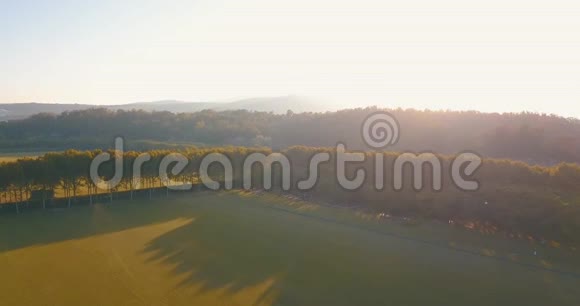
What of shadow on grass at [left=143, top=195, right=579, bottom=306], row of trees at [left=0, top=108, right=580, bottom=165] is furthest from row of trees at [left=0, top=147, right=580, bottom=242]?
row of trees at [left=0, top=108, right=580, bottom=165]

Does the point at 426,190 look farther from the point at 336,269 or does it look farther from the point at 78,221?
the point at 78,221

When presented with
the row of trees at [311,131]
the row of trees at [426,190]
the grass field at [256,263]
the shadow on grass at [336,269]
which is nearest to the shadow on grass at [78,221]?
the grass field at [256,263]

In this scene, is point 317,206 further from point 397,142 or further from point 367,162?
point 397,142

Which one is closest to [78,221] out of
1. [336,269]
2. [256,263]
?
[256,263]

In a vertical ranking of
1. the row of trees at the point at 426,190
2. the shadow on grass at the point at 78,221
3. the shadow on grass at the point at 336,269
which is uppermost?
the row of trees at the point at 426,190

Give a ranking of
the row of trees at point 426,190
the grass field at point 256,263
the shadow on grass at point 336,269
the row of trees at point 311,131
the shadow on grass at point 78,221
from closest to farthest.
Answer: the grass field at point 256,263
the shadow on grass at point 336,269
the shadow on grass at point 78,221
the row of trees at point 426,190
the row of trees at point 311,131

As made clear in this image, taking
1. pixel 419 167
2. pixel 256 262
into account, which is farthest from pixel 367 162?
pixel 256 262

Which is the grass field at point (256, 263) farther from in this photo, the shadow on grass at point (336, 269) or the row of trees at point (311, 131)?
the row of trees at point (311, 131)

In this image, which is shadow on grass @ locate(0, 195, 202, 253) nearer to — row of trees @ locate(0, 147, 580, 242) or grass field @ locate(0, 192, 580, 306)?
grass field @ locate(0, 192, 580, 306)
